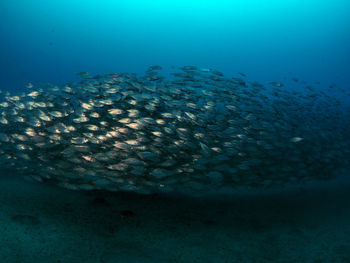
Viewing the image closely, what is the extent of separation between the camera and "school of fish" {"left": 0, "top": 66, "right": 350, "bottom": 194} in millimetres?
5656

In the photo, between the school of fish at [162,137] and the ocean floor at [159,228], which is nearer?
the ocean floor at [159,228]

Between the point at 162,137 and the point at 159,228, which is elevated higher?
the point at 162,137

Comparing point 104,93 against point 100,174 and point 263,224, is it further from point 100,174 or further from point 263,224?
point 263,224

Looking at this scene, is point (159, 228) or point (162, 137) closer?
point (159, 228)

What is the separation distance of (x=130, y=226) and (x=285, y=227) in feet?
12.2

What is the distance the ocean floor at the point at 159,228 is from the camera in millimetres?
3990

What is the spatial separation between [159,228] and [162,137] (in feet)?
6.93

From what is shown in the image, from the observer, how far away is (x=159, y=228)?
5.03 m

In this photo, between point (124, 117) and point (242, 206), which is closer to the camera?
point (124, 117)

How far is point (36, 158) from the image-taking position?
6.45 m

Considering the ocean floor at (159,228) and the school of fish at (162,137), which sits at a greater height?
the school of fish at (162,137)

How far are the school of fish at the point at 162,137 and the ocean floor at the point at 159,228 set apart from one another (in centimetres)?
52

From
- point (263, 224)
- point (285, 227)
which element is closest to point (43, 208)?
point (263, 224)

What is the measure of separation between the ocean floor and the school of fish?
0.52 meters
